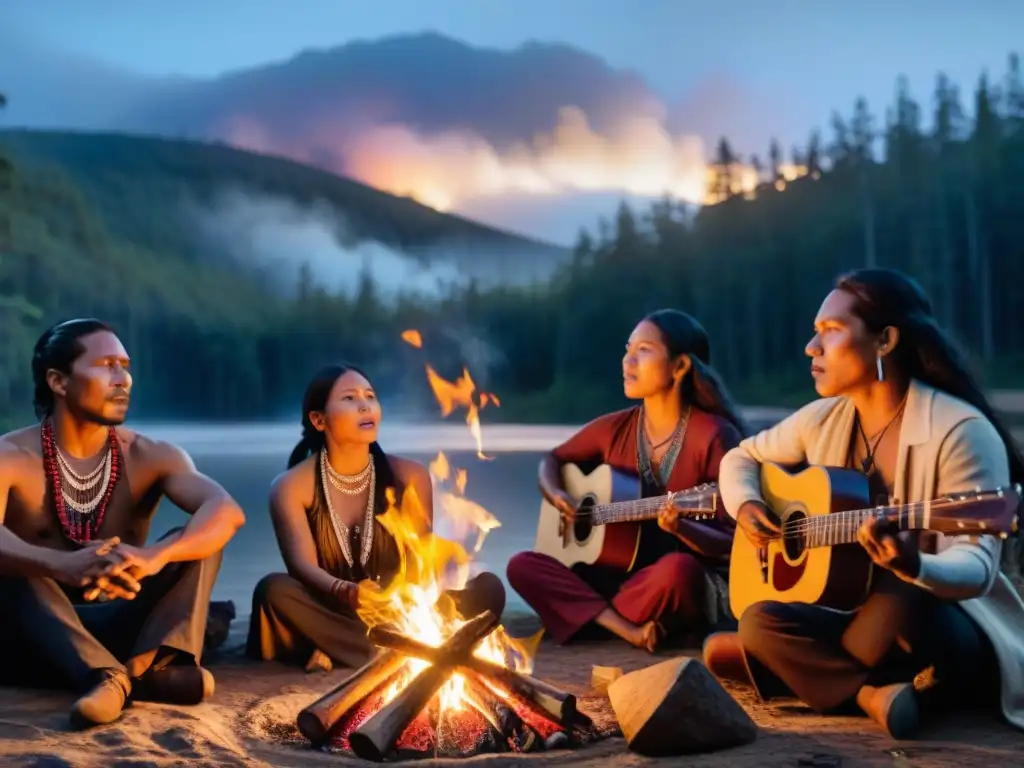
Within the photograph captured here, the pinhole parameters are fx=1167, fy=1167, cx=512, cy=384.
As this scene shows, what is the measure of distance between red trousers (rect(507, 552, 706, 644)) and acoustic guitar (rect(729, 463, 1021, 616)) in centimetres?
75

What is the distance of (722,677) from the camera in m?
4.20

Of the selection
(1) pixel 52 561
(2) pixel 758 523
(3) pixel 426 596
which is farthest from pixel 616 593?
(1) pixel 52 561

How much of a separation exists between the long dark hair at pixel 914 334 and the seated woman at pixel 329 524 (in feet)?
6.38

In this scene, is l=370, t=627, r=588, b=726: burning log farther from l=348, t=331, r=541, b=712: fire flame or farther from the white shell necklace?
the white shell necklace

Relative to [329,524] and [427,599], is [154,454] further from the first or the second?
[427,599]

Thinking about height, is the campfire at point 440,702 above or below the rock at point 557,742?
above

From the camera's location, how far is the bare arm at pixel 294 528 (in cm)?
452

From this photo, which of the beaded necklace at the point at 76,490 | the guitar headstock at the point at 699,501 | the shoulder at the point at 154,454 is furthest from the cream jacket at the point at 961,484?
the beaded necklace at the point at 76,490

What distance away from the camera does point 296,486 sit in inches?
182

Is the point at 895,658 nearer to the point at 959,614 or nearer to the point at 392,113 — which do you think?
the point at 959,614

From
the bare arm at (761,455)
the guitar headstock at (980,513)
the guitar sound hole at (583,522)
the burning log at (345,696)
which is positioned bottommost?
the burning log at (345,696)

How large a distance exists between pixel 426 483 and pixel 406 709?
59.2 inches

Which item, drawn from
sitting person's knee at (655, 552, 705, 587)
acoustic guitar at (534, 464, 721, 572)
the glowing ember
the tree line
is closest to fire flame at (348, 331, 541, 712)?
the glowing ember

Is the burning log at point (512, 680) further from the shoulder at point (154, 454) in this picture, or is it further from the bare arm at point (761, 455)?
the shoulder at point (154, 454)
